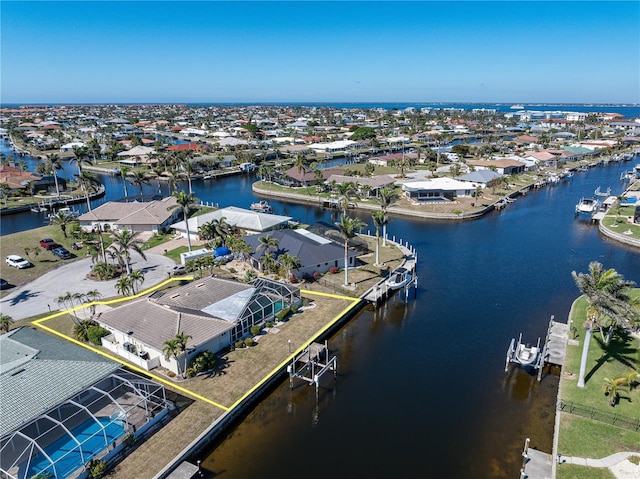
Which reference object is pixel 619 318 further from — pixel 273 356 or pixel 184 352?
pixel 184 352

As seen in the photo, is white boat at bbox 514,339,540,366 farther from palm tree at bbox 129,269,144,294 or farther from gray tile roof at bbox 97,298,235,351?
palm tree at bbox 129,269,144,294

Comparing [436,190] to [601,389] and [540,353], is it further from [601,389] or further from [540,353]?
[601,389]

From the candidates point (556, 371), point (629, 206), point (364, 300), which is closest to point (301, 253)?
point (364, 300)

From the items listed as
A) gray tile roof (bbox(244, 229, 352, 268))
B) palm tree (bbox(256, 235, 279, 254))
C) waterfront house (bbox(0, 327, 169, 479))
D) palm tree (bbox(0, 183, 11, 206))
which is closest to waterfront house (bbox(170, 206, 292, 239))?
gray tile roof (bbox(244, 229, 352, 268))

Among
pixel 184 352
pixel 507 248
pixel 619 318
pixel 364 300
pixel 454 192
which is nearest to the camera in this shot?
pixel 619 318

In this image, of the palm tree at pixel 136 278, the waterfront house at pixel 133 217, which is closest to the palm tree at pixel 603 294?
the palm tree at pixel 136 278

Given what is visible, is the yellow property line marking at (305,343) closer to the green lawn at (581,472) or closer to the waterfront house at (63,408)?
the waterfront house at (63,408)
